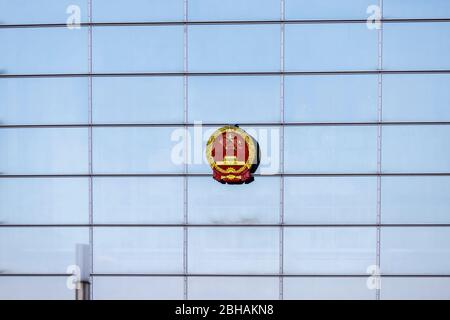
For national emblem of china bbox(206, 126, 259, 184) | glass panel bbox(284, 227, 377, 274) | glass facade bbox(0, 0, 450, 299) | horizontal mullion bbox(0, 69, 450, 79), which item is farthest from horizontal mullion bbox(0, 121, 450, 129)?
glass panel bbox(284, 227, 377, 274)

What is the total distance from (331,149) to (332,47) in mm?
2231

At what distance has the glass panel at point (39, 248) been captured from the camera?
993 centimetres

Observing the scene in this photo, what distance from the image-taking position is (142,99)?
983cm

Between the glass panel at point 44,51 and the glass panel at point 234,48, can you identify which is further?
the glass panel at point 44,51

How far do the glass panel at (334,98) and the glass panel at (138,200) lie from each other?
3.17 m

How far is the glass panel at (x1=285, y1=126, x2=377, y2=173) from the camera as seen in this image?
9727mm

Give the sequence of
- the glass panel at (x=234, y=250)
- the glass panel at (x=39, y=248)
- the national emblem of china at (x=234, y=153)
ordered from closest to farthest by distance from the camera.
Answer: the national emblem of china at (x=234, y=153) < the glass panel at (x=234, y=250) < the glass panel at (x=39, y=248)

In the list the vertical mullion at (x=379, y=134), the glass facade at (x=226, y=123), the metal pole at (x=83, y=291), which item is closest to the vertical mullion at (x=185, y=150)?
the glass facade at (x=226, y=123)

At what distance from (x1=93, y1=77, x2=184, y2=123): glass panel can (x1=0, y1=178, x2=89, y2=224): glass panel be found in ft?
5.68

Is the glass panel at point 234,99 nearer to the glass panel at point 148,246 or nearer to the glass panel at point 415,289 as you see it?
the glass panel at point 148,246

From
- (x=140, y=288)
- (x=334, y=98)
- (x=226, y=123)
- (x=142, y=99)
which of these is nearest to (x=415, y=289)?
(x=334, y=98)

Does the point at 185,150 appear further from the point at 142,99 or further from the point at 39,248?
the point at 39,248

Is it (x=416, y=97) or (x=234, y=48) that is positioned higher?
(x=234, y=48)
